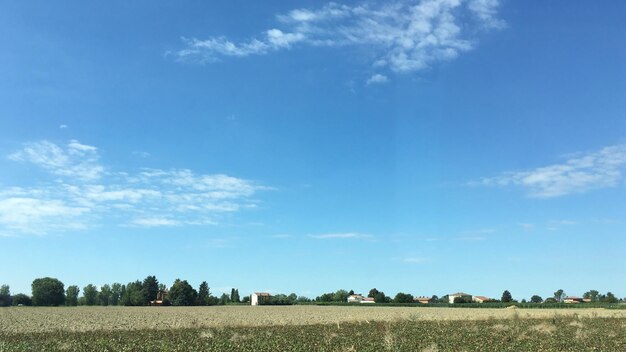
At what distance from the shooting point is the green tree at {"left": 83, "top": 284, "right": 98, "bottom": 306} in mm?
167625

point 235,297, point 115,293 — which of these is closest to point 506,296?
point 235,297

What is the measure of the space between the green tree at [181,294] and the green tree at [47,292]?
35.0 metres

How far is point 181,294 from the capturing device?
119 metres

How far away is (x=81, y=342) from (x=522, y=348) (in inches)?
879

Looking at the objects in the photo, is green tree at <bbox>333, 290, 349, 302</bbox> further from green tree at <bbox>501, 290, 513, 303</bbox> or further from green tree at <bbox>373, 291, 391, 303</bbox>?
green tree at <bbox>501, 290, 513, 303</bbox>

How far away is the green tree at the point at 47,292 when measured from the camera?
12684cm

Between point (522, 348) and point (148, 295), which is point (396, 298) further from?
point (522, 348)

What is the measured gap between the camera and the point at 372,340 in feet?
88.7

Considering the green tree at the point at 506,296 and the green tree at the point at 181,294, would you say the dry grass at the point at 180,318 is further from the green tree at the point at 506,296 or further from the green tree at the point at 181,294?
the green tree at the point at 506,296

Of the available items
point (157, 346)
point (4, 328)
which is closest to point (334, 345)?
point (157, 346)

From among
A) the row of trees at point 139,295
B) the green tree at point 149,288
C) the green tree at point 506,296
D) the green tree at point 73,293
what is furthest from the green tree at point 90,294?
the green tree at point 506,296

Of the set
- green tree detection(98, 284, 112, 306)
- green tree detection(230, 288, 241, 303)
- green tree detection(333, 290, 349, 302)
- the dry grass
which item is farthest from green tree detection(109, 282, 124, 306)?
the dry grass

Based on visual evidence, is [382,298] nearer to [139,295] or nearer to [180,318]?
[139,295]

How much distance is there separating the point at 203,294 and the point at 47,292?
39.7 metres
